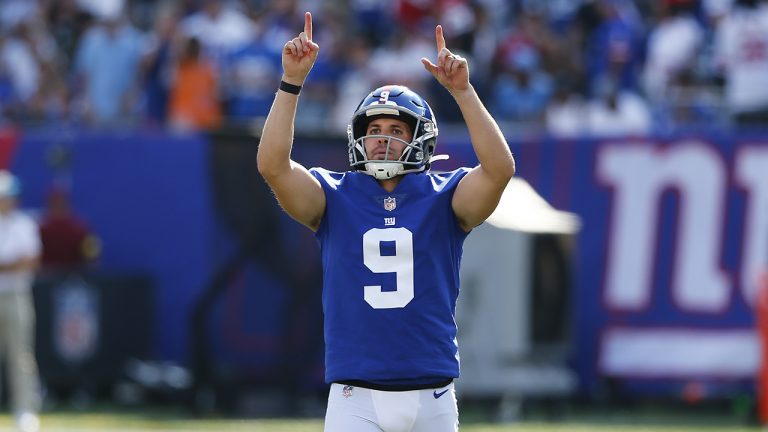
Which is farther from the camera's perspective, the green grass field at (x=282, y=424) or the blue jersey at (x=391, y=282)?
the green grass field at (x=282, y=424)

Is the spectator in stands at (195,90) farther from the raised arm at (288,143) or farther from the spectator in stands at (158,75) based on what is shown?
the raised arm at (288,143)

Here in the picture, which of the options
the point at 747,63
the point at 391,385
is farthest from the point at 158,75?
the point at 391,385

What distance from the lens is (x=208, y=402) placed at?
1189 cm

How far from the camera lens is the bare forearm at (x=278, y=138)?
16.5 feet

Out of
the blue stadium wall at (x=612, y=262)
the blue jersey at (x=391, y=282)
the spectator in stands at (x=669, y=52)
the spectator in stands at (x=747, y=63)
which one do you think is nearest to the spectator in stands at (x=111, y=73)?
the blue stadium wall at (x=612, y=262)

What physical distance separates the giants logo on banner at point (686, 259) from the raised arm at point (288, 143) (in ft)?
25.2

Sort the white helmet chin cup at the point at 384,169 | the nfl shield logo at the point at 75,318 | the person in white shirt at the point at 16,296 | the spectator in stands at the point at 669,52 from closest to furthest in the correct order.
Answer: the white helmet chin cup at the point at 384,169 → the person in white shirt at the point at 16,296 → the nfl shield logo at the point at 75,318 → the spectator in stands at the point at 669,52

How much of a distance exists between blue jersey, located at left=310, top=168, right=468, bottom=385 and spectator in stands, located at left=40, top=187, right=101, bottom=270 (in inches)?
315

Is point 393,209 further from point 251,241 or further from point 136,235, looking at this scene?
point 136,235

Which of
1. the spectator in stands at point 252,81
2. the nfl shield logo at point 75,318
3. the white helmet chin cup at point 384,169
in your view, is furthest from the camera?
the spectator in stands at point 252,81

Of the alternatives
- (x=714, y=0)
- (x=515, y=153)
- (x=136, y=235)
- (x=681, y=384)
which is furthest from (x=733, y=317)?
(x=136, y=235)

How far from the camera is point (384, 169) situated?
16.8 ft

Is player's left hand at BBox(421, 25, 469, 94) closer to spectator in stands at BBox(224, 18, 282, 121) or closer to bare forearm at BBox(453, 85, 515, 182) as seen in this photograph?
bare forearm at BBox(453, 85, 515, 182)

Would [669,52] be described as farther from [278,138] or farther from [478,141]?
[278,138]
